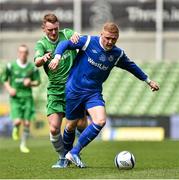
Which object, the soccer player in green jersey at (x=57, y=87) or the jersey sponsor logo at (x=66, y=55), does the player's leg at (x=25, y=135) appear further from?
the jersey sponsor logo at (x=66, y=55)

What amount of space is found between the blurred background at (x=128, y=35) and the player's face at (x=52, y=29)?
16.4 meters

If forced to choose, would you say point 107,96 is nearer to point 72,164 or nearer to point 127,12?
point 127,12

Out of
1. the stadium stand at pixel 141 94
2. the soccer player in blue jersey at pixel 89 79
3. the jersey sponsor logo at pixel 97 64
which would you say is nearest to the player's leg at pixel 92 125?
the soccer player in blue jersey at pixel 89 79

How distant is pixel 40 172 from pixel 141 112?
18502 millimetres

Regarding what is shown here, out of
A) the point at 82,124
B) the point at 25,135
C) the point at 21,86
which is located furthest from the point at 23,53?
the point at 82,124

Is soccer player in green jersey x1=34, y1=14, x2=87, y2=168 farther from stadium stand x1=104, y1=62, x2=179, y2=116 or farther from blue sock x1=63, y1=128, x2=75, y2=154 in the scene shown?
stadium stand x1=104, y1=62, x2=179, y2=116

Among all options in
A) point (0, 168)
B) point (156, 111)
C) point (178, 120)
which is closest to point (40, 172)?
point (0, 168)

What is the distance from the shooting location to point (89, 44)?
1182 centimetres

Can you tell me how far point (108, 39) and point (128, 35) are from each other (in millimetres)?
19037

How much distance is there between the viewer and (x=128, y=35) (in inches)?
1200

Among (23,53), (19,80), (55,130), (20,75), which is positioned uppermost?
(23,53)

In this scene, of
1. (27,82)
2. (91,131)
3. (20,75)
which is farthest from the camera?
(20,75)

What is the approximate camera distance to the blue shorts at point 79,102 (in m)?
11.8

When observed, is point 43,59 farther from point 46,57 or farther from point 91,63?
point 91,63
